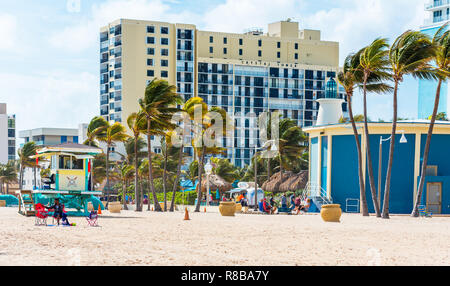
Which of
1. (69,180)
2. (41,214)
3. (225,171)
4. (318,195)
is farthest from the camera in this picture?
(225,171)

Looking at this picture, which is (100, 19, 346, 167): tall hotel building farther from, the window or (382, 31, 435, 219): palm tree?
(382, 31, 435, 219): palm tree

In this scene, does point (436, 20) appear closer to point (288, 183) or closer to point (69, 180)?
point (288, 183)

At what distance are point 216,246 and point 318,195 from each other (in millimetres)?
25143

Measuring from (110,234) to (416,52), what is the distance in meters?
17.0

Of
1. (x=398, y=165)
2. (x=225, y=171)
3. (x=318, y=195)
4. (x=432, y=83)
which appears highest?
(x=432, y=83)

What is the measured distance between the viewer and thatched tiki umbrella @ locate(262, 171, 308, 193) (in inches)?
1937

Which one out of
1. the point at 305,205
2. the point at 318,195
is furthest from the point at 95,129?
the point at 305,205

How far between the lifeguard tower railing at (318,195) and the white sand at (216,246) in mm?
17263

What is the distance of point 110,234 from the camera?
59.3ft

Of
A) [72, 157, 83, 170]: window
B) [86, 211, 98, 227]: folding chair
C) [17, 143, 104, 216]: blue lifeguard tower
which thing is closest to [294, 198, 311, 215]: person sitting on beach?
[17, 143, 104, 216]: blue lifeguard tower

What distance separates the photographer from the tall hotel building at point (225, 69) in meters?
112

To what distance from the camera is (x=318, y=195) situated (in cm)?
3984

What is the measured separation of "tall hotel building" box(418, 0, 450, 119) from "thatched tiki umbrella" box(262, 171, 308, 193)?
5429cm

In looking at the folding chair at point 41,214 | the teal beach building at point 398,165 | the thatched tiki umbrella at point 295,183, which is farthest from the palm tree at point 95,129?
the folding chair at point 41,214
